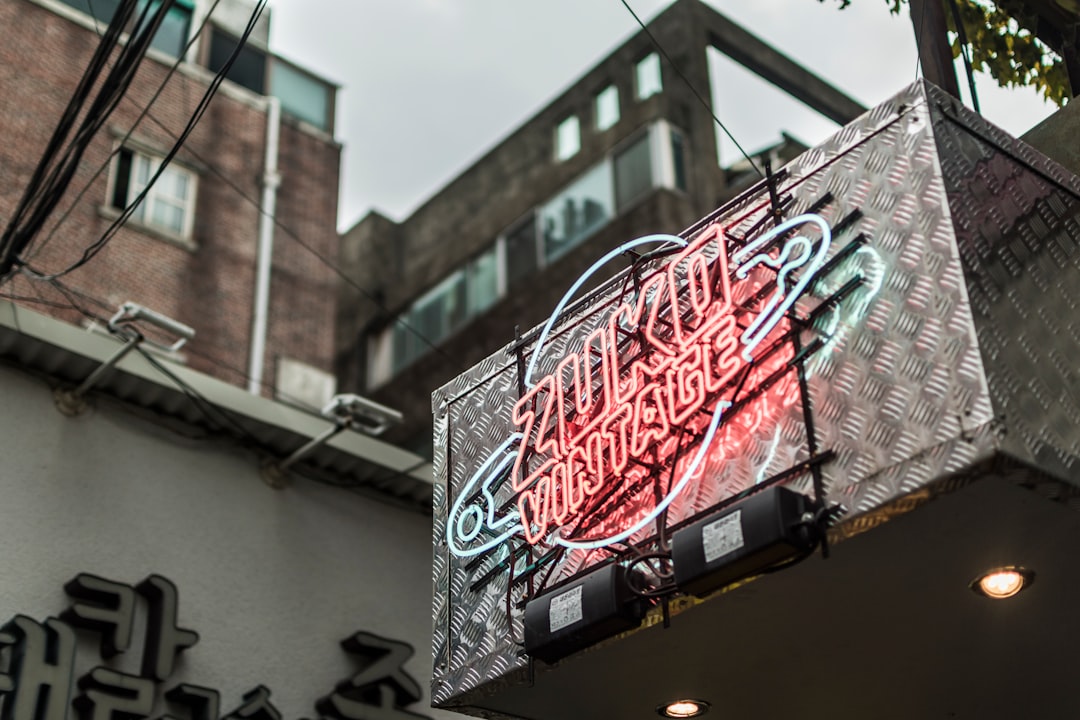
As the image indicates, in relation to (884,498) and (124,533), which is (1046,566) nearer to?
(884,498)

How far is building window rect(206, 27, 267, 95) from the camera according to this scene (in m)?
24.7

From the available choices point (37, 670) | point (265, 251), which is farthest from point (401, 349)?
point (37, 670)

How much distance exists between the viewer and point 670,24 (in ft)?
90.7

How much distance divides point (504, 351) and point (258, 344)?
13.0 meters

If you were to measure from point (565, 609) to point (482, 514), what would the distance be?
5.42 ft

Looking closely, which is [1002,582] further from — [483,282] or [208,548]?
[483,282]

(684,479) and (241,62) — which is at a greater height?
(241,62)

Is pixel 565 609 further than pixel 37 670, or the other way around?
pixel 37 670

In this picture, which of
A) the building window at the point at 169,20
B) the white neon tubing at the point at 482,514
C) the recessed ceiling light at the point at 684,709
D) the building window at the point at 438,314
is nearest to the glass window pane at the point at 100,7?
the building window at the point at 169,20

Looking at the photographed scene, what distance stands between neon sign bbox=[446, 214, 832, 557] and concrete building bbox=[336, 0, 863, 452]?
13.9m

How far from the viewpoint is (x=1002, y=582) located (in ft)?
25.0

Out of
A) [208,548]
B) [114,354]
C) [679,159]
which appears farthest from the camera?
[679,159]

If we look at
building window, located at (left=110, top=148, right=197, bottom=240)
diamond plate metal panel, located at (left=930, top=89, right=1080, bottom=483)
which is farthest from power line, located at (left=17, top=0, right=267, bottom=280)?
building window, located at (left=110, top=148, right=197, bottom=240)

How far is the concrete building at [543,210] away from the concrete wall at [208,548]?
32.2 ft
